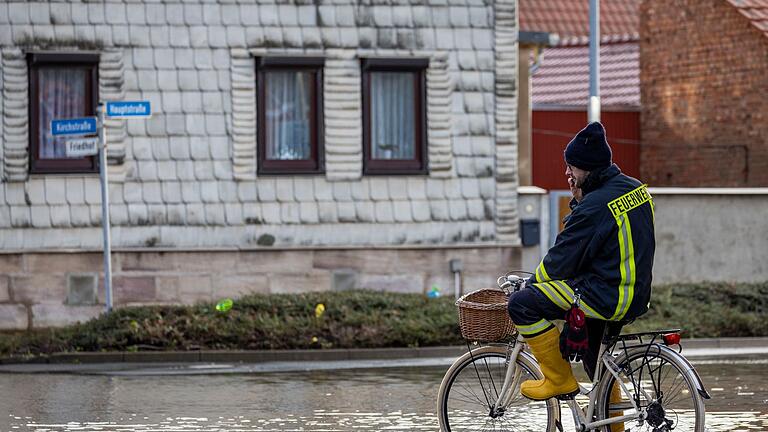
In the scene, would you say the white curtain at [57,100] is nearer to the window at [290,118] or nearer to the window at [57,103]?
the window at [57,103]

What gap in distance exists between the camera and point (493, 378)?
865cm

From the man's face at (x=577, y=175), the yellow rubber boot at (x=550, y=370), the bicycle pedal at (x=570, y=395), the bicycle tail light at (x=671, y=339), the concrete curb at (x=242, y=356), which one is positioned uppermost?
the man's face at (x=577, y=175)

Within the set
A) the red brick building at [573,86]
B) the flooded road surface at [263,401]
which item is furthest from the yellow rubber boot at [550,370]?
the red brick building at [573,86]

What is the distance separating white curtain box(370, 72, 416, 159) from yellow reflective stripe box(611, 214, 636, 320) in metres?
14.0

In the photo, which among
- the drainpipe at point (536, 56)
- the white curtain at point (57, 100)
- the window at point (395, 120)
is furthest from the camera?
the drainpipe at point (536, 56)

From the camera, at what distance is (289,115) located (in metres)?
21.7

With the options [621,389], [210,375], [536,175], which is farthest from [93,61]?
[621,389]

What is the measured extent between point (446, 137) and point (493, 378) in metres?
13.2

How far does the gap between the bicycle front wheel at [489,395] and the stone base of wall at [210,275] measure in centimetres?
1217

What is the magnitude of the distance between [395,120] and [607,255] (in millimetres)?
14074

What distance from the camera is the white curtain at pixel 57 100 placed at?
21078 millimetres

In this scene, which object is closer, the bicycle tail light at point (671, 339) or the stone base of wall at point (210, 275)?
the bicycle tail light at point (671, 339)

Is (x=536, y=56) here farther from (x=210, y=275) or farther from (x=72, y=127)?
(x=72, y=127)

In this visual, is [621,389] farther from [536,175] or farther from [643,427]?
[536,175]
